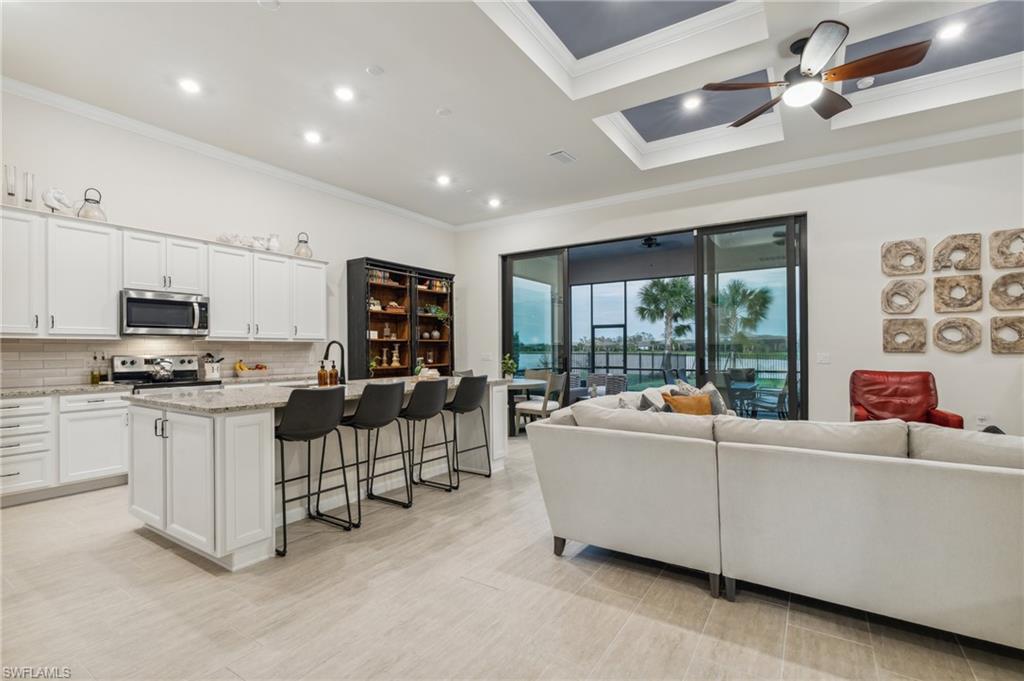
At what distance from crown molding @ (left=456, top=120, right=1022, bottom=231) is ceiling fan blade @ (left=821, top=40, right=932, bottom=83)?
2.31m

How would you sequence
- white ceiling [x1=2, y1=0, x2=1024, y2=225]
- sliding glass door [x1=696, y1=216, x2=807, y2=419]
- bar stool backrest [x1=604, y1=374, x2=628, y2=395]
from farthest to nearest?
1. bar stool backrest [x1=604, y1=374, x2=628, y2=395]
2. sliding glass door [x1=696, y1=216, x2=807, y2=419]
3. white ceiling [x1=2, y1=0, x2=1024, y2=225]

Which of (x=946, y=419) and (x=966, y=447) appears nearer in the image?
(x=966, y=447)

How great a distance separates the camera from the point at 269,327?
5.36 metres

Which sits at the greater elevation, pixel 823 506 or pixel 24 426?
pixel 24 426

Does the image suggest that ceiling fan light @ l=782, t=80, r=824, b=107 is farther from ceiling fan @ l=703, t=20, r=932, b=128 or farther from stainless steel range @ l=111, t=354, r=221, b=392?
stainless steel range @ l=111, t=354, r=221, b=392

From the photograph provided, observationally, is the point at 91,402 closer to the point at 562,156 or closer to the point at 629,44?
the point at 562,156

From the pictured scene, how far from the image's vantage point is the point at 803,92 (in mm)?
3357

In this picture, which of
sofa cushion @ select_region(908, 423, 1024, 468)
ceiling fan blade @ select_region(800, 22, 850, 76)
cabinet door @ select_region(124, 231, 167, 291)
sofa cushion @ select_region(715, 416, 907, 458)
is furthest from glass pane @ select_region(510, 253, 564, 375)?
sofa cushion @ select_region(908, 423, 1024, 468)

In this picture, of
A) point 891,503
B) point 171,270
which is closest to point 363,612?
point 891,503

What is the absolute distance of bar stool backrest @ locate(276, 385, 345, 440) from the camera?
2.82m

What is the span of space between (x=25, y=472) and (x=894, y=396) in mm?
7279

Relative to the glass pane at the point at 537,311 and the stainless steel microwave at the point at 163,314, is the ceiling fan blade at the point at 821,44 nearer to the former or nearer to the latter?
the glass pane at the point at 537,311

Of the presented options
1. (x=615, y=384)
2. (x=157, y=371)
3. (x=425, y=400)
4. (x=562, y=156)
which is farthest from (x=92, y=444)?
(x=615, y=384)

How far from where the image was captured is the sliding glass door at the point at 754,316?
5.57 meters
